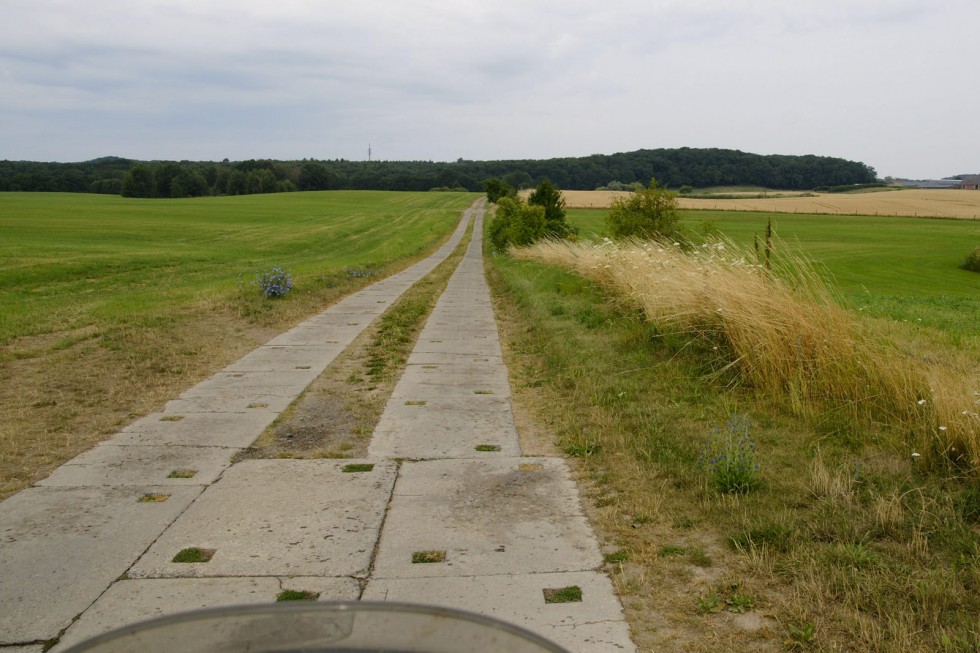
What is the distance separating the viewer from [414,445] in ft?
18.0

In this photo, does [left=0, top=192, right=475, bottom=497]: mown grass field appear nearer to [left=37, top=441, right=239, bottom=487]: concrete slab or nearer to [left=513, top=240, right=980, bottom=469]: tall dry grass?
[left=37, top=441, right=239, bottom=487]: concrete slab

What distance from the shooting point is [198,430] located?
5.85m

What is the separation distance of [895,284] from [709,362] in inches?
911

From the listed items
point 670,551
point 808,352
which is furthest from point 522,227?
point 670,551

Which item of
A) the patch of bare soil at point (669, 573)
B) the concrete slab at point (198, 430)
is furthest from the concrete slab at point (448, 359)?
the patch of bare soil at point (669, 573)

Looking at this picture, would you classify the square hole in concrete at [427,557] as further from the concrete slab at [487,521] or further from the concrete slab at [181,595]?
the concrete slab at [181,595]

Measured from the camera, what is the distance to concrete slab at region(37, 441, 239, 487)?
4730 millimetres

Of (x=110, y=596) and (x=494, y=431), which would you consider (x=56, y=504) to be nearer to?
(x=110, y=596)

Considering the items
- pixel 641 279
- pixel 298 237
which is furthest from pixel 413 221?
pixel 641 279

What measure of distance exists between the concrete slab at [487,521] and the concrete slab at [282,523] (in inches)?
6.0

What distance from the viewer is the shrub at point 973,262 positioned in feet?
107

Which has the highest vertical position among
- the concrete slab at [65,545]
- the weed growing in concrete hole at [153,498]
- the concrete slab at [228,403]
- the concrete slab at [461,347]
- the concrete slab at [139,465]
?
the concrete slab at [65,545]

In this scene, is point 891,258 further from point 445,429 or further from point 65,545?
point 65,545

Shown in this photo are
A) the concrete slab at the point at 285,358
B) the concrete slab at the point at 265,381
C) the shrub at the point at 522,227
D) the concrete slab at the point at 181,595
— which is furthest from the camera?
the shrub at the point at 522,227
